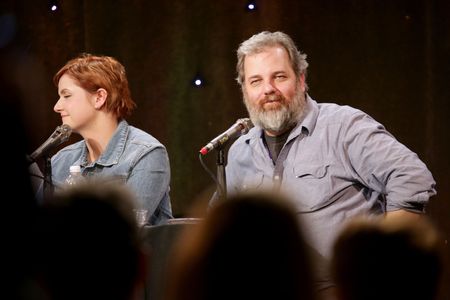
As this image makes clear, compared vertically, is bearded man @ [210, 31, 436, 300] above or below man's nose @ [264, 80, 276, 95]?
below

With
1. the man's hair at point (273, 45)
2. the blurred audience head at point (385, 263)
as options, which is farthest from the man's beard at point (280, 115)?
the blurred audience head at point (385, 263)

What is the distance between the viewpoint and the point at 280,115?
3186mm

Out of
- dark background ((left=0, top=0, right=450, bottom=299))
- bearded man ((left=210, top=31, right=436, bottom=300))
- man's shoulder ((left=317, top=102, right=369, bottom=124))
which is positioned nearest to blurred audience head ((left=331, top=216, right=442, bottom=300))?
bearded man ((left=210, top=31, right=436, bottom=300))

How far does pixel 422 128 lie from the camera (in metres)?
4.47

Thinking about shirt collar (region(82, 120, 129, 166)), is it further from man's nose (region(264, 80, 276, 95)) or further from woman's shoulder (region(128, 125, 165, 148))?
man's nose (region(264, 80, 276, 95))

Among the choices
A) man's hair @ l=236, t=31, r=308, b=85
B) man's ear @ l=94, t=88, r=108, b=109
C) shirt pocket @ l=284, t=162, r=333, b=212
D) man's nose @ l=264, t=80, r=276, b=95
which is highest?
man's hair @ l=236, t=31, r=308, b=85

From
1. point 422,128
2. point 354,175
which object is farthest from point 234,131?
point 422,128

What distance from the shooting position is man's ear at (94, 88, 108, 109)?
366cm

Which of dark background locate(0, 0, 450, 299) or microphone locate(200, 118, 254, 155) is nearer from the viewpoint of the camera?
microphone locate(200, 118, 254, 155)

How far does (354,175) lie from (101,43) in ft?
7.81

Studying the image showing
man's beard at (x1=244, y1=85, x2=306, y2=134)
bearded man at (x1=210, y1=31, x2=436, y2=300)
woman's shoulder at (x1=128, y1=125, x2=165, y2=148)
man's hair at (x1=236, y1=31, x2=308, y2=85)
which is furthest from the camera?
woman's shoulder at (x1=128, y1=125, x2=165, y2=148)

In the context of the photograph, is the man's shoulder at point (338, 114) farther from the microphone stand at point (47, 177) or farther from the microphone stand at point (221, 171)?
the microphone stand at point (47, 177)

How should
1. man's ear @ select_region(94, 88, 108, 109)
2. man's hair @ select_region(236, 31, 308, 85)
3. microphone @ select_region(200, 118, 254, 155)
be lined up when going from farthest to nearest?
1. man's ear @ select_region(94, 88, 108, 109)
2. man's hair @ select_region(236, 31, 308, 85)
3. microphone @ select_region(200, 118, 254, 155)

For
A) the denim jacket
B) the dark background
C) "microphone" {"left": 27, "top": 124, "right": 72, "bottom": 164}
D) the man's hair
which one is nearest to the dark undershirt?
the man's hair
